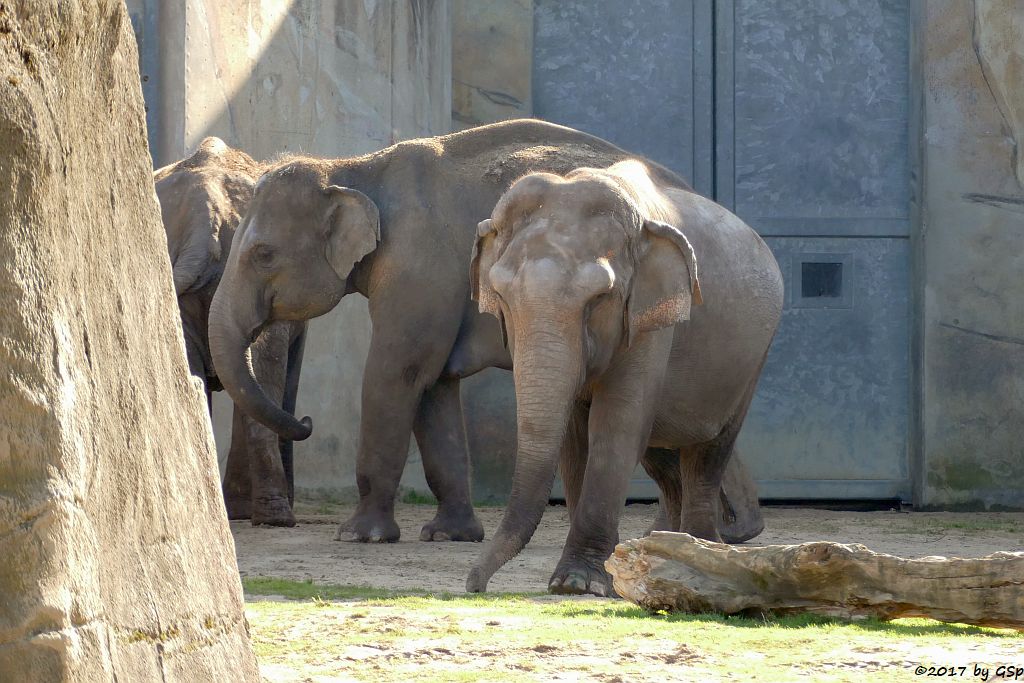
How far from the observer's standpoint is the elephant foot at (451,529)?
7.64 metres

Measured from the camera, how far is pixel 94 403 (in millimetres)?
2385

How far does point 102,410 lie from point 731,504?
5756 mm

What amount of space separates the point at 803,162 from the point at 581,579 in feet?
19.1

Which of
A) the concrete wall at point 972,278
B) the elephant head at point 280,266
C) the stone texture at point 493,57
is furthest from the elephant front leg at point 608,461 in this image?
the stone texture at point 493,57

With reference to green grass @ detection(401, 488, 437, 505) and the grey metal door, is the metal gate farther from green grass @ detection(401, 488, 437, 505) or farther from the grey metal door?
green grass @ detection(401, 488, 437, 505)

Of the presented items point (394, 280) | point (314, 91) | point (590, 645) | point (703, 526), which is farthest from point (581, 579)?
point (314, 91)

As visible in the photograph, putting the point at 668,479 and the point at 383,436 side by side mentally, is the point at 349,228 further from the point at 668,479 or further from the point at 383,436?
the point at 668,479

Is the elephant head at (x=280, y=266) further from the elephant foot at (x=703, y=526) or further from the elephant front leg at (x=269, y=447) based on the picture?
the elephant foot at (x=703, y=526)

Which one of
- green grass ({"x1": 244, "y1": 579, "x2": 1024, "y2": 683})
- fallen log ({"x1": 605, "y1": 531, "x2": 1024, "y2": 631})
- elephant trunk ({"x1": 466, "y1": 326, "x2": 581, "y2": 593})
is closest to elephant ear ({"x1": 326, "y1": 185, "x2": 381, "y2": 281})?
elephant trunk ({"x1": 466, "y1": 326, "x2": 581, "y2": 593})

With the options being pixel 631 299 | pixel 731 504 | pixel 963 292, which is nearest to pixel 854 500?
pixel 963 292

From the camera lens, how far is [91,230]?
2.52 m

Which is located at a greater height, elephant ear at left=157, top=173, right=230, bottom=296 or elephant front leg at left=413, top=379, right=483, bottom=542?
elephant ear at left=157, top=173, right=230, bottom=296

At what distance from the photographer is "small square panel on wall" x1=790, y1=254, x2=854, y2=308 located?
10469mm

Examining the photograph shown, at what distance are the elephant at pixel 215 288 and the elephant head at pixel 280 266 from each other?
61 centimetres
